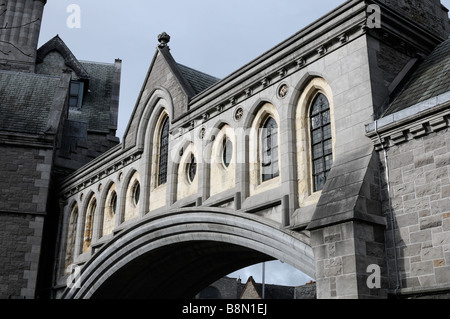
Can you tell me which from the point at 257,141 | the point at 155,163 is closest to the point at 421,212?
the point at 257,141

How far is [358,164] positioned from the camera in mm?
8727

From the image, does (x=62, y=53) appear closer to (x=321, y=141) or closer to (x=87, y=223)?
(x=87, y=223)

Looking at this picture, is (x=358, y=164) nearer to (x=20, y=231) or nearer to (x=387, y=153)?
(x=387, y=153)

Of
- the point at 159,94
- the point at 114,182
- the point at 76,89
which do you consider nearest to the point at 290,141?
the point at 159,94

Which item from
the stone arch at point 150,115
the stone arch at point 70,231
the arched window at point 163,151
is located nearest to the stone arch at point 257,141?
the arched window at point 163,151

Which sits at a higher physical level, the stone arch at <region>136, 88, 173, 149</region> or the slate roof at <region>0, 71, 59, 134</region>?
the slate roof at <region>0, 71, 59, 134</region>

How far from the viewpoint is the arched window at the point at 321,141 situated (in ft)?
32.3

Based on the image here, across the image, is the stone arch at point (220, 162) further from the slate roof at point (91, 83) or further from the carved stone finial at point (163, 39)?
the slate roof at point (91, 83)

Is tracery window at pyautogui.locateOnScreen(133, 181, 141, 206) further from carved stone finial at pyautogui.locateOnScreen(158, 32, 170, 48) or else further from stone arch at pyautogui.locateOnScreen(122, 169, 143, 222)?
carved stone finial at pyautogui.locateOnScreen(158, 32, 170, 48)

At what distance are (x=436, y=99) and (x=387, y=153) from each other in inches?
44.8

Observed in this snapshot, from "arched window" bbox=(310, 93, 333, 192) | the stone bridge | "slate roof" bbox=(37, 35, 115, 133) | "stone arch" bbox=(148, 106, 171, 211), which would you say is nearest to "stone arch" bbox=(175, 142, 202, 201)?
the stone bridge

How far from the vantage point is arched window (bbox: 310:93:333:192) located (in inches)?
387

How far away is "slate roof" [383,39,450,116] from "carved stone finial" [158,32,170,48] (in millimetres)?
7773

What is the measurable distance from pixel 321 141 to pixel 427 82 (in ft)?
6.73
